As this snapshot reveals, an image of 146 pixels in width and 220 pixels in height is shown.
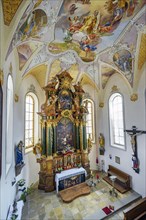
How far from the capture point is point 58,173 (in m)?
7.88

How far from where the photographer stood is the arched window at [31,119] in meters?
8.69

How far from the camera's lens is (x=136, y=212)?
4680mm

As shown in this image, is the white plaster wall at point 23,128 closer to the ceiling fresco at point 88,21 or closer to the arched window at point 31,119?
the arched window at point 31,119

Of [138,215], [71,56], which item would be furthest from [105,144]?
[71,56]

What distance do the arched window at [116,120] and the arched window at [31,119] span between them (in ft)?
19.9

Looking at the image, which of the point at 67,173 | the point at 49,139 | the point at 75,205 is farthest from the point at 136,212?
the point at 49,139

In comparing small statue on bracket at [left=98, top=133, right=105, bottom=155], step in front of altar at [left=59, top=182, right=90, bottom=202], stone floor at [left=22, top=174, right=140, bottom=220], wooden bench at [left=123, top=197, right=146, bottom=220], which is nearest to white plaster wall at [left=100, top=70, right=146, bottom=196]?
small statue on bracket at [left=98, top=133, right=105, bottom=155]

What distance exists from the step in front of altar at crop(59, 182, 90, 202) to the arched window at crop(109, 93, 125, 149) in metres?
3.79

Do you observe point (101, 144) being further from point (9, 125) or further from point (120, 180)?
point (9, 125)

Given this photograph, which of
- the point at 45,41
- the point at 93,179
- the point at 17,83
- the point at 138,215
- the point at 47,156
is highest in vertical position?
the point at 45,41

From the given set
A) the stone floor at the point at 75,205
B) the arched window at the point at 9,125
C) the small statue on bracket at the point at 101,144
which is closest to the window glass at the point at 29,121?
the arched window at the point at 9,125

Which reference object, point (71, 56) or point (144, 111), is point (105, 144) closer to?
point (144, 111)

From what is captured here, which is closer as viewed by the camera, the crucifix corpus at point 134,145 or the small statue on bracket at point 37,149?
the crucifix corpus at point 134,145

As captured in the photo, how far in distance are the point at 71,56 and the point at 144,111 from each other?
227 inches
